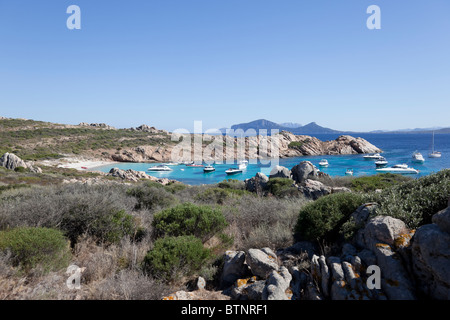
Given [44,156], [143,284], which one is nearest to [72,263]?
[143,284]

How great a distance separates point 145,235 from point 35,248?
6.79ft

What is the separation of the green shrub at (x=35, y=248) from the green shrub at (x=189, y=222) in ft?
6.11

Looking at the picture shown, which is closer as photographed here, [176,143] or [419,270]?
[419,270]

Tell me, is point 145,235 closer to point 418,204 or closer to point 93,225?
point 93,225

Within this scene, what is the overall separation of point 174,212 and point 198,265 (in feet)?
5.88

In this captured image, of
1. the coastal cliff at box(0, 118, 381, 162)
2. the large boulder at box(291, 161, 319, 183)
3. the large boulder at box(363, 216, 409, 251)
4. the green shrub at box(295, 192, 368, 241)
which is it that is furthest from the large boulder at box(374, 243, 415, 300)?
the coastal cliff at box(0, 118, 381, 162)

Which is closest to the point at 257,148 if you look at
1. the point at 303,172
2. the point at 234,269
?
the point at 303,172

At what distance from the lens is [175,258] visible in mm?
4020

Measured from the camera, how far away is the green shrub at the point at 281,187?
12.7m

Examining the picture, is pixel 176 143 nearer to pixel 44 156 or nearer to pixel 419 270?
pixel 44 156

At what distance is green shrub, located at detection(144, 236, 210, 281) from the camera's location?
3910 millimetres

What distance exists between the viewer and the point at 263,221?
6.33m
